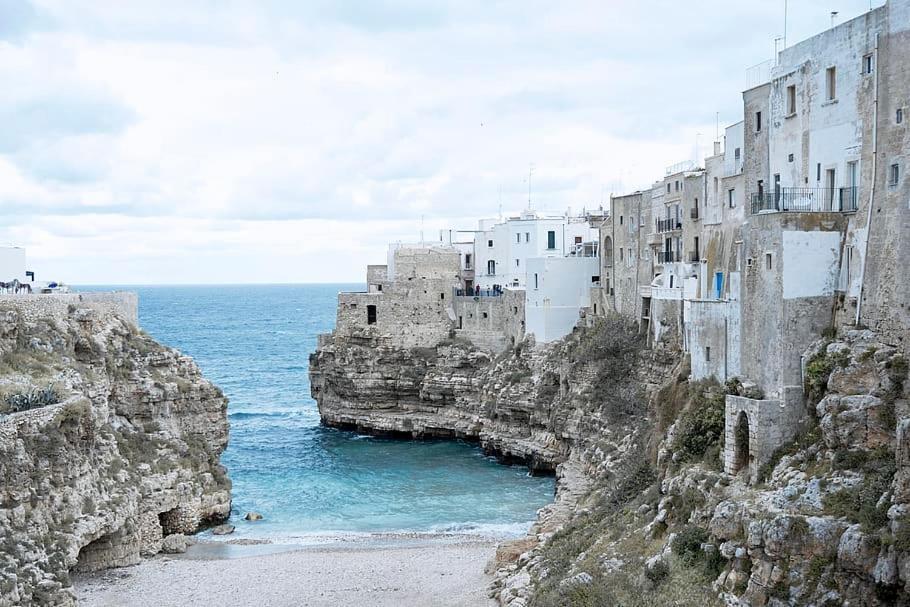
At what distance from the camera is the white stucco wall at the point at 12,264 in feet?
155

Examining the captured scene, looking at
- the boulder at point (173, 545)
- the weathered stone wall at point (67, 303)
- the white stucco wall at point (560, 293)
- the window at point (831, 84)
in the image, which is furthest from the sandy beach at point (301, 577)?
the white stucco wall at point (560, 293)

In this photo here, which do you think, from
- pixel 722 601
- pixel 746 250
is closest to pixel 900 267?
pixel 746 250

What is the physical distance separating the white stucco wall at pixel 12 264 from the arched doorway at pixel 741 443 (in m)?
35.6

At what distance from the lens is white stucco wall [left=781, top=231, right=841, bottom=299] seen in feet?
87.5

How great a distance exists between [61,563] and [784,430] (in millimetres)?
21691

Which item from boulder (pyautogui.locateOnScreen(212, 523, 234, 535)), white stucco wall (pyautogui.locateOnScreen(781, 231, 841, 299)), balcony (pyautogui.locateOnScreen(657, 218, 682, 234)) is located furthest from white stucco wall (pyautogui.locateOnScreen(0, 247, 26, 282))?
white stucco wall (pyautogui.locateOnScreen(781, 231, 841, 299))

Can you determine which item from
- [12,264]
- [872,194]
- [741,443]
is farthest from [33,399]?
[872,194]

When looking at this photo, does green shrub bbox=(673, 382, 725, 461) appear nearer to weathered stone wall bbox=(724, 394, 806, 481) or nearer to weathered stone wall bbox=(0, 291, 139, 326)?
weathered stone wall bbox=(724, 394, 806, 481)

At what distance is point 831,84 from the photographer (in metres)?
27.4

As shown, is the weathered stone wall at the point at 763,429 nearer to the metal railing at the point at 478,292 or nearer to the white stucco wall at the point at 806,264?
the white stucco wall at the point at 806,264

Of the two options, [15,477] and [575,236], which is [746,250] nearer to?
[15,477]

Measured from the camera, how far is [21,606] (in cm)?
2752

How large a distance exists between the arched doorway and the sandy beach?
9.28 meters

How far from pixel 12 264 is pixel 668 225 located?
3139cm
